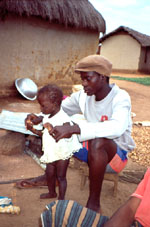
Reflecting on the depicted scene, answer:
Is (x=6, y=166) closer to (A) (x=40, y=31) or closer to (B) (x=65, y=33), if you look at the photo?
(A) (x=40, y=31)

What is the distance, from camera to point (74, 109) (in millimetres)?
2734

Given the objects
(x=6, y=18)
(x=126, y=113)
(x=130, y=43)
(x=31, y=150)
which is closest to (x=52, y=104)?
(x=126, y=113)

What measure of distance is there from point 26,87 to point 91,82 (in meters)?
5.25

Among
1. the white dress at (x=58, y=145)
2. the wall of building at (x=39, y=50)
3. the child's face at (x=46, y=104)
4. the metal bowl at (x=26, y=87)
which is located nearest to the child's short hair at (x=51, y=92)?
the child's face at (x=46, y=104)

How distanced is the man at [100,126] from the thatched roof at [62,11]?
16.9 feet

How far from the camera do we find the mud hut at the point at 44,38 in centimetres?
696

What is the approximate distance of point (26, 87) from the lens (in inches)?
285

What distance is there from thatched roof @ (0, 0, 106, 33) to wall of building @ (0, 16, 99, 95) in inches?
10.8

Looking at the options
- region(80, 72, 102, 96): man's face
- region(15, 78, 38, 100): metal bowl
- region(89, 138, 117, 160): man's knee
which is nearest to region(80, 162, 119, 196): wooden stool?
region(89, 138, 117, 160): man's knee

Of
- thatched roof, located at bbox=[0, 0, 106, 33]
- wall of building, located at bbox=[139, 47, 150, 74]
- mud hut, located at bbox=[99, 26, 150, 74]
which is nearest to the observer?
thatched roof, located at bbox=[0, 0, 106, 33]

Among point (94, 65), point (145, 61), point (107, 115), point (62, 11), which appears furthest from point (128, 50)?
point (94, 65)

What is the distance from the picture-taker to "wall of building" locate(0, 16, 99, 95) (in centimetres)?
704

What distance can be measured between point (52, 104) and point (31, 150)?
1.59 metres

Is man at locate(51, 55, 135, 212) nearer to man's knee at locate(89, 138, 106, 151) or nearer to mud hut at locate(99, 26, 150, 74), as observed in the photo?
man's knee at locate(89, 138, 106, 151)
